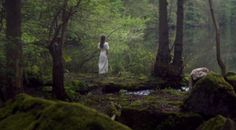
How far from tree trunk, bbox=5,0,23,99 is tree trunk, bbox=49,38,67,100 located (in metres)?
1.58

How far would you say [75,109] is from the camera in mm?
5555

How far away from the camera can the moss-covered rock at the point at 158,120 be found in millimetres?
9258

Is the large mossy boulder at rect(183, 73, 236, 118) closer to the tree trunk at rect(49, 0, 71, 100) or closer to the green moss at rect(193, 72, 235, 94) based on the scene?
the green moss at rect(193, 72, 235, 94)

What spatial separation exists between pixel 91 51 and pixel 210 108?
43.4 ft

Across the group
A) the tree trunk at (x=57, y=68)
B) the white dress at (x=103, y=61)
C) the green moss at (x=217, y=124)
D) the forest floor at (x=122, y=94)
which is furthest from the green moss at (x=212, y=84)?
the white dress at (x=103, y=61)

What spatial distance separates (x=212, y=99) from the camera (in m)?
9.53

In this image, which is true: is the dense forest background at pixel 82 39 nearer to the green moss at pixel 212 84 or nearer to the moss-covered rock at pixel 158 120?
the moss-covered rock at pixel 158 120

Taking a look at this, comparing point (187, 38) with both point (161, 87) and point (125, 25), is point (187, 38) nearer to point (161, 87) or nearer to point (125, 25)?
point (125, 25)

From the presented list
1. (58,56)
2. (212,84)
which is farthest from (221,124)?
(58,56)

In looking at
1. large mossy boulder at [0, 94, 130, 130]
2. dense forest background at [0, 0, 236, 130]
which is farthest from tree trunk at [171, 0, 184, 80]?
large mossy boulder at [0, 94, 130, 130]

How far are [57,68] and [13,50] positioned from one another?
6.31ft

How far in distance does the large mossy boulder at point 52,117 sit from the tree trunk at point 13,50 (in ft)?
11.0

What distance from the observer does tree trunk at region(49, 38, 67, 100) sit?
1167 cm

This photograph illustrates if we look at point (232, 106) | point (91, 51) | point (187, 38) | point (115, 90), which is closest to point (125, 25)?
point (91, 51)
